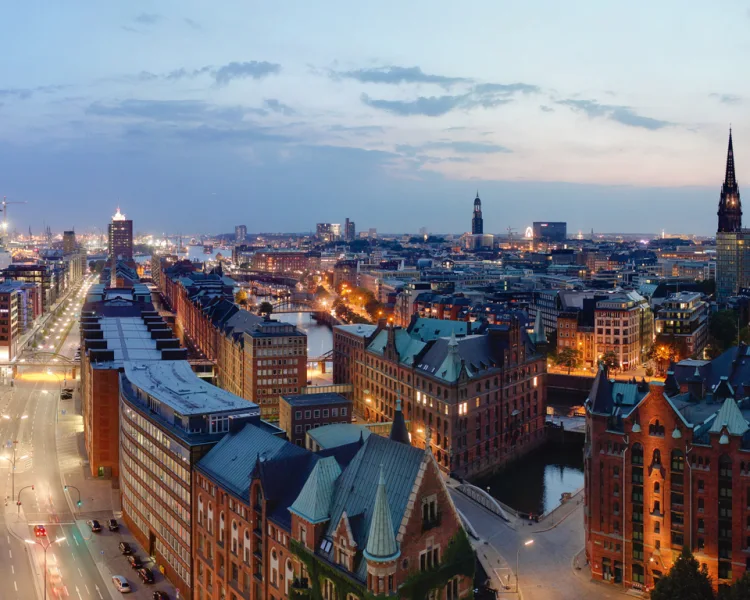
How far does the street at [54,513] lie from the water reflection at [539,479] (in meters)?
→ 35.9

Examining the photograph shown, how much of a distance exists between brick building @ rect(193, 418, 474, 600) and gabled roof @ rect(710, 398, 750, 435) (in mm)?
20963

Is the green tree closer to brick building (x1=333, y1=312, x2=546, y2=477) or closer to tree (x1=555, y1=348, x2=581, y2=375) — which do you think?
tree (x1=555, y1=348, x2=581, y2=375)

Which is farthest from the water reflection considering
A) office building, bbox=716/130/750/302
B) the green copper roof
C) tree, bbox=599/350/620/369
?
office building, bbox=716/130/750/302

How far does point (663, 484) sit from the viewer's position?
53.6 metres

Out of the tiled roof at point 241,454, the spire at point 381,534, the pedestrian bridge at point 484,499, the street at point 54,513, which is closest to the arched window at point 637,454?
the pedestrian bridge at point 484,499

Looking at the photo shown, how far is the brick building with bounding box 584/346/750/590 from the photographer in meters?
51.0

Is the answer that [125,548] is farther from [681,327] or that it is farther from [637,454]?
[681,327]

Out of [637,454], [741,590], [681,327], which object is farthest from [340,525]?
[681,327]

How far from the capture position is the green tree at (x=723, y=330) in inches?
5438

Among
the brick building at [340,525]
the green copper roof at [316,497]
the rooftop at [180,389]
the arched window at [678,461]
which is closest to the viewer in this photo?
the brick building at [340,525]

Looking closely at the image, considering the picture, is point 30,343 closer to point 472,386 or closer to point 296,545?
point 472,386

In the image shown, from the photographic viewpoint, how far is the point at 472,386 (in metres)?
82.4

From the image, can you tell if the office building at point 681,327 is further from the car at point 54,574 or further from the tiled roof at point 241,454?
the car at point 54,574

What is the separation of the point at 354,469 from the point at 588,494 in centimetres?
2443
